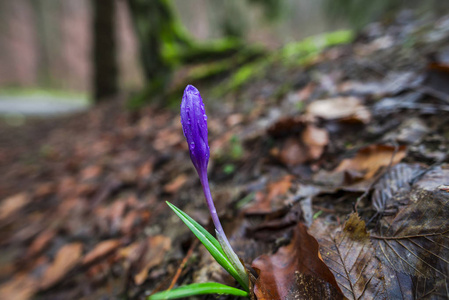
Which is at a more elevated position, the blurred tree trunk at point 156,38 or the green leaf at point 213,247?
the blurred tree trunk at point 156,38

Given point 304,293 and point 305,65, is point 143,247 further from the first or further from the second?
point 305,65

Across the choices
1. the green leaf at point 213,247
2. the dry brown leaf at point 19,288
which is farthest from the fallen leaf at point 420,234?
the dry brown leaf at point 19,288

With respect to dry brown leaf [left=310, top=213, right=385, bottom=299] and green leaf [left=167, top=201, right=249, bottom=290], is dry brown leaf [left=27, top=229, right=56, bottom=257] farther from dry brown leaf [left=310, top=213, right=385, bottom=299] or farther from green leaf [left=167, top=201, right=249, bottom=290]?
dry brown leaf [left=310, top=213, right=385, bottom=299]

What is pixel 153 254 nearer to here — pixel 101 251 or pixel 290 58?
pixel 101 251

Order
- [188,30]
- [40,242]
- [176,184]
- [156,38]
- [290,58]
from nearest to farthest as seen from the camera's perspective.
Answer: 1. [176,184]
2. [40,242]
3. [290,58]
4. [156,38]
5. [188,30]

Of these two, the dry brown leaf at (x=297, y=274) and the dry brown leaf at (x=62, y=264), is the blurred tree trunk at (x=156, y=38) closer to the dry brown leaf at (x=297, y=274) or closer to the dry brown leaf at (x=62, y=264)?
the dry brown leaf at (x=62, y=264)

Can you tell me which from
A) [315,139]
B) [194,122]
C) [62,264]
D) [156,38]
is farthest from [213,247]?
[156,38]

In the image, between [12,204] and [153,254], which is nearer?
[153,254]
